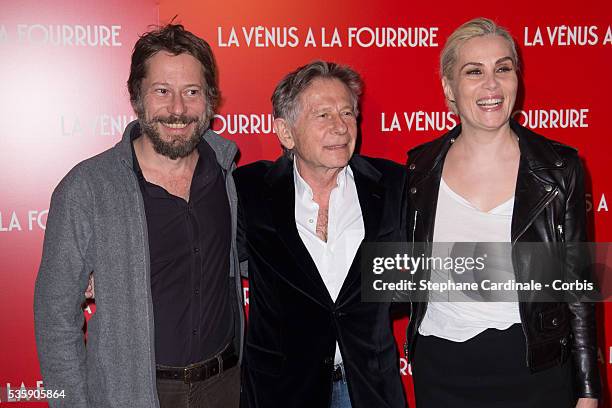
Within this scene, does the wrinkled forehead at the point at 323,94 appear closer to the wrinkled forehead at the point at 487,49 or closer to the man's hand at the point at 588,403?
the wrinkled forehead at the point at 487,49

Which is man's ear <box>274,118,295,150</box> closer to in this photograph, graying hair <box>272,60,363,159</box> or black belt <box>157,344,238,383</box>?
graying hair <box>272,60,363,159</box>

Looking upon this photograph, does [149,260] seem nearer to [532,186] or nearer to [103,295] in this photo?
[103,295]

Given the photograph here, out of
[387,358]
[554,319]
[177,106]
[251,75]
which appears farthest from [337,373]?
[251,75]

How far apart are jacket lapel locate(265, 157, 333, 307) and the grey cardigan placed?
1.85ft

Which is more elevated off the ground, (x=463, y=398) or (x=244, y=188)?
(x=244, y=188)

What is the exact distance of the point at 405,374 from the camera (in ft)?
11.8

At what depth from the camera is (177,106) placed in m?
2.41

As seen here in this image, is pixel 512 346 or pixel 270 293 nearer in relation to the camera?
pixel 512 346

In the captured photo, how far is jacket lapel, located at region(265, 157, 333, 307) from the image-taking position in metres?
2.43

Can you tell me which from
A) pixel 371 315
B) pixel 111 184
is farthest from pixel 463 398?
pixel 111 184

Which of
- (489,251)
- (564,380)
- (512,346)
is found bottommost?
(564,380)

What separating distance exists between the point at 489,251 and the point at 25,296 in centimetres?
250

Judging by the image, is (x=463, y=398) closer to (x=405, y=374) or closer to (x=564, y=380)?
(x=564, y=380)

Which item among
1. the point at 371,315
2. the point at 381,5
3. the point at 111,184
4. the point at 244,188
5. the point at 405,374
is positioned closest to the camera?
the point at 111,184
